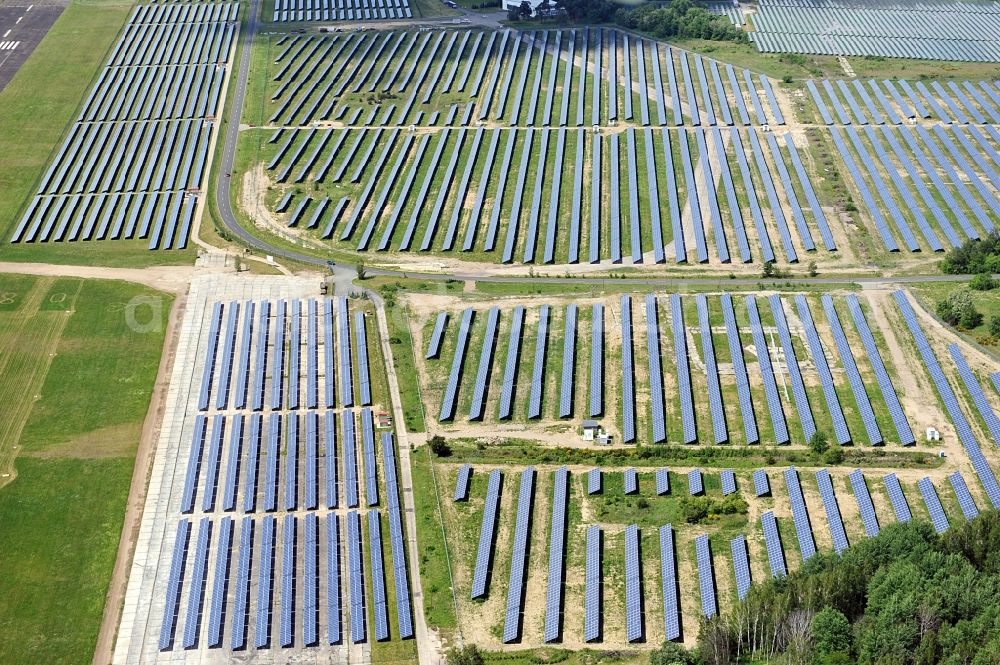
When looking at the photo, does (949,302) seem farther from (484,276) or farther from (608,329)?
(484,276)

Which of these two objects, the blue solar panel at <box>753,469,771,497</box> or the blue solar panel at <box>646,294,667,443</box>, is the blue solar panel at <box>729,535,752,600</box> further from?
the blue solar panel at <box>646,294,667,443</box>

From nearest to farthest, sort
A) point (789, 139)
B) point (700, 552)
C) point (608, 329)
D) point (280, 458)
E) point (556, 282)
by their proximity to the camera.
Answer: point (700, 552) → point (280, 458) → point (608, 329) → point (556, 282) → point (789, 139)

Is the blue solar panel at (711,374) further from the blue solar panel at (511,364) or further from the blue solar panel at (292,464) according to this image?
the blue solar panel at (292,464)

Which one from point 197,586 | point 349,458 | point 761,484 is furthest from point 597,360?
point 197,586

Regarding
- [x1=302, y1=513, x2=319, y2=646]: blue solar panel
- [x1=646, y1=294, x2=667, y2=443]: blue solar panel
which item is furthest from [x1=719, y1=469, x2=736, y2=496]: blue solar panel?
[x1=302, y1=513, x2=319, y2=646]: blue solar panel

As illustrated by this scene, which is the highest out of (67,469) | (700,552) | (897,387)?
(897,387)

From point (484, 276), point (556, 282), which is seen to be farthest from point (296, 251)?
point (556, 282)

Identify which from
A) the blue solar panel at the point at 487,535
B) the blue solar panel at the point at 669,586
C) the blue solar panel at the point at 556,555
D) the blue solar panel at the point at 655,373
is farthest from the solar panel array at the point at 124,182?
the blue solar panel at the point at 669,586
